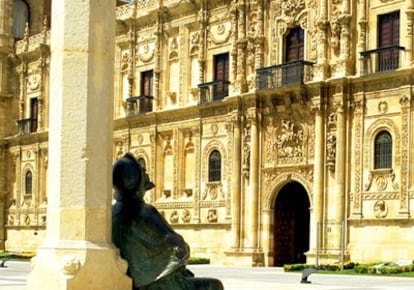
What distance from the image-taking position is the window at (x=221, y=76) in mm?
36353

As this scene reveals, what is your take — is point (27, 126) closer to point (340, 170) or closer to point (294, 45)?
point (294, 45)

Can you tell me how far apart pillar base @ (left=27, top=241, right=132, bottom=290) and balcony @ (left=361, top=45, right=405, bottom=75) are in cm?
2229

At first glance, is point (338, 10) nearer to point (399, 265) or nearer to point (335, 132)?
point (335, 132)

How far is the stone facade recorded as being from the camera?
29.6m

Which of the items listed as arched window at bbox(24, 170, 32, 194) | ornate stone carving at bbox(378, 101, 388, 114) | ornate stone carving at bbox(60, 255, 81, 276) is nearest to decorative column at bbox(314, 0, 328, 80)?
ornate stone carving at bbox(378, 101, 388, 114)

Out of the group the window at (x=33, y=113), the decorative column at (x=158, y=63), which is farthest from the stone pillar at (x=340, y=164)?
the window at (x=33, y=113)

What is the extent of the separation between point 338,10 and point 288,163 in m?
5.74

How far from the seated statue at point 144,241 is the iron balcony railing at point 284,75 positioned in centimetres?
2396

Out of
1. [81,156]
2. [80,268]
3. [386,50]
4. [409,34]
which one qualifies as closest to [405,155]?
[386,50]

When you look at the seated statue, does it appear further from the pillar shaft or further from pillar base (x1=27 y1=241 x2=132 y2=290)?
the pillar shaft

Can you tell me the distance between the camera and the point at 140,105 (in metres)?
40.2

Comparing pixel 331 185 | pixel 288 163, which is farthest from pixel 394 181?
pixel 288 163

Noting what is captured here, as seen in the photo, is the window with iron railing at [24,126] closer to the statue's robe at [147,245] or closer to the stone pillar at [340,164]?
the stone pillar at [340,164]

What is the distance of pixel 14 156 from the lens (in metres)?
49.4
